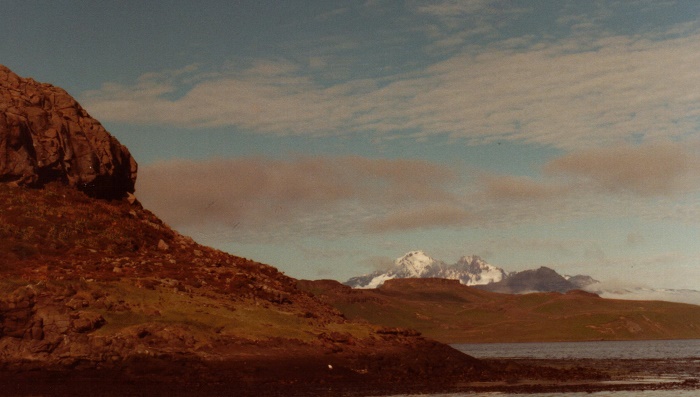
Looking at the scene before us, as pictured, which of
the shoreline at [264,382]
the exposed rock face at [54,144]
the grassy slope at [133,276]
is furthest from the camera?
the exposed rock face at [54,144]

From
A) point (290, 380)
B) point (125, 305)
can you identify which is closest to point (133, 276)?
point (125, 305)

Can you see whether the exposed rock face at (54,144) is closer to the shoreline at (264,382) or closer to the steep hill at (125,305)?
the steep hill at (125,305)

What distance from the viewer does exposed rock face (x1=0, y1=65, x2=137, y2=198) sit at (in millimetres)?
78000

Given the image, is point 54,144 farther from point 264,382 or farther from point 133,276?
point 264,382

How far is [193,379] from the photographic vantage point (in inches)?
2381

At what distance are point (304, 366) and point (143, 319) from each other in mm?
13386

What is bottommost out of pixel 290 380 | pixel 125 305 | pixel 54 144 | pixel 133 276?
pixel 290 380

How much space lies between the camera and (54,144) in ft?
266

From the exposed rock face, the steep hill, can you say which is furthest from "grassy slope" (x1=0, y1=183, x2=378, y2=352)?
the exposed rock face

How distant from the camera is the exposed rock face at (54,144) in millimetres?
78000

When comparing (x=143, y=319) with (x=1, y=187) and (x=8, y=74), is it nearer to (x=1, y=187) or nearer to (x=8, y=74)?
(x=1, y=187)

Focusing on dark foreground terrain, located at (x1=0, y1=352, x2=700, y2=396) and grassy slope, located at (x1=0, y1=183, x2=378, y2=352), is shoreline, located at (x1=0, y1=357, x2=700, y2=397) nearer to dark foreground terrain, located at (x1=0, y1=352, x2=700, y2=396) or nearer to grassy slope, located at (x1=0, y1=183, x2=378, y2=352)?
dark foreground terrain, located at (x1=0, y1=352, x2=700, y2=396)

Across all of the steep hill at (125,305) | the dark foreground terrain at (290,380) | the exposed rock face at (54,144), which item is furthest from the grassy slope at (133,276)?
the dark foreground terrain at (290,380)

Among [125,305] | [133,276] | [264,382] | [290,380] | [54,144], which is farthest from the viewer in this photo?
[54,144]
